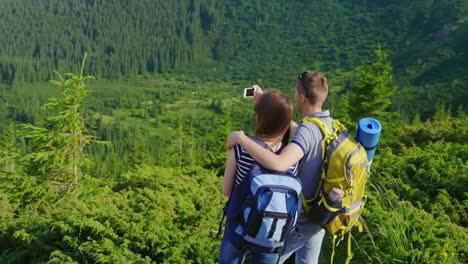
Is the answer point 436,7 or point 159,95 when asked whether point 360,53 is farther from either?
Result: point 159,95

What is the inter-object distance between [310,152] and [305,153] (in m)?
0.05

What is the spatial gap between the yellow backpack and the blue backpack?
32cm

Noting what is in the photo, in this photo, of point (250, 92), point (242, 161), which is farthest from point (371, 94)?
point (242, 161)

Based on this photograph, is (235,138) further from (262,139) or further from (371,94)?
(371,94)

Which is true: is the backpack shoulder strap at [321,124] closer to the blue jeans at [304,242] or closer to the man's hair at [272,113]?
the man's hair at [272,113]

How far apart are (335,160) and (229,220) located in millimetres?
979

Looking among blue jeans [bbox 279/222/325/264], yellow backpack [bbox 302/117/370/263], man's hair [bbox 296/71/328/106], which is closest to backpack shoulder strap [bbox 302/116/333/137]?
yellow backpack [bbox 302/117/370/263]

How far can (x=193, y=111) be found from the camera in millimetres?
161125

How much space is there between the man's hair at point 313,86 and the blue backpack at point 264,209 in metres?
0.63

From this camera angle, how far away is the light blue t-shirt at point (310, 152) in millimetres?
2942

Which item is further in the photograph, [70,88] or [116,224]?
[70,88]

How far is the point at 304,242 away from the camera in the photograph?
3.32m

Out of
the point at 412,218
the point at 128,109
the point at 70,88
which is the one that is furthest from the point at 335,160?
the point at 128,109

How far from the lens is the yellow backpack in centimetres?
297
